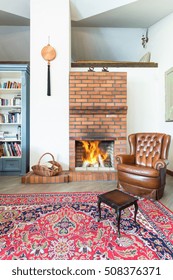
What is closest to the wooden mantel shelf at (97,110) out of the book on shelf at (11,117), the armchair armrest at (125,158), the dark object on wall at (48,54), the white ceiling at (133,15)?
the dark object on wall at (48,54)

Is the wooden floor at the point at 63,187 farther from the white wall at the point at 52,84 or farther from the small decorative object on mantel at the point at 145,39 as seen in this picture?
the small decorative object on mantel at the point at 145,39

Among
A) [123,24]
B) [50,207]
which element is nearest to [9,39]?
[123,24]

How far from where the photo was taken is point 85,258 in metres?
1.21

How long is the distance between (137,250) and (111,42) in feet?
16.4

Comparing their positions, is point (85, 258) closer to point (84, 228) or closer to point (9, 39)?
point (84, 228)

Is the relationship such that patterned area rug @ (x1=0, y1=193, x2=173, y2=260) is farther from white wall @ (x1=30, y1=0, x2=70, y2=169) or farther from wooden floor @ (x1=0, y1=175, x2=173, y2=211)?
white wall @ (x1=30, y1=0, x2=70, y2=169)

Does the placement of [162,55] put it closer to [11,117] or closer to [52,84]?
[52,84]

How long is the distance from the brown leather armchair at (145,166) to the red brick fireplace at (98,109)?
0.50m

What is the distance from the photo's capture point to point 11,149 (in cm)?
348

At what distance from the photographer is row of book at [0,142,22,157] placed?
3473 mm

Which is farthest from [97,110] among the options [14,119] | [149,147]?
[14,119]

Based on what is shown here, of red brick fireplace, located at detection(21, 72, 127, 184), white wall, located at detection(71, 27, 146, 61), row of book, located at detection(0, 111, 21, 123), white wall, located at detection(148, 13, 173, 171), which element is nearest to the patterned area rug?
red brick fireplace, located at detection(21, 72, 127, 184)

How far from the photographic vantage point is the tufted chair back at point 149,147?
2.61 m
